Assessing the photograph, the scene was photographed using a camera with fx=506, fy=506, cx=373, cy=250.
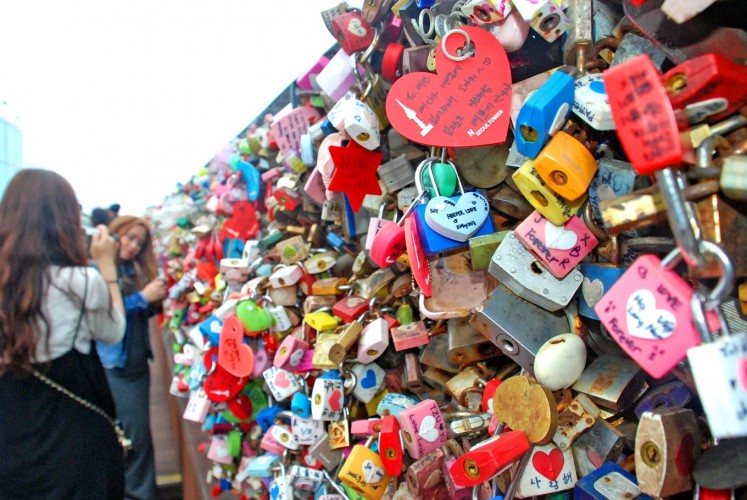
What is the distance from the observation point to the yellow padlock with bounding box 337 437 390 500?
2.25ft

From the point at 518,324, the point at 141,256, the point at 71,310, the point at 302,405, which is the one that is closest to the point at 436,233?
the point at 518,324

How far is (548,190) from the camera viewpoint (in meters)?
0.49

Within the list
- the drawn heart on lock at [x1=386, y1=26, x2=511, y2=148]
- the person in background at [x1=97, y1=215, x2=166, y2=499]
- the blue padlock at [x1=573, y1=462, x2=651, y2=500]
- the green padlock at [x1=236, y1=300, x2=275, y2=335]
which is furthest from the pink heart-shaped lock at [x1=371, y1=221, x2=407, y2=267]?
the person in background at [x1=97, y1=215, x2=166, y2=499]

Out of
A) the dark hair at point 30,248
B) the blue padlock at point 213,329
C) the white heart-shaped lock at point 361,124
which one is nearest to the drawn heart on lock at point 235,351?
the blue padlock at point 213,329

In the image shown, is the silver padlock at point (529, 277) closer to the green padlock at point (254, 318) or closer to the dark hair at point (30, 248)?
the green padlock at point (254, 318)

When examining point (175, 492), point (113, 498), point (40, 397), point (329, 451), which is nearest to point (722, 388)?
point (329, 451)

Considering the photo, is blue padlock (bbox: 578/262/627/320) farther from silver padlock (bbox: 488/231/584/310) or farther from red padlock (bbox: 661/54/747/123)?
red padlock (bbox: 661/54/747/123)

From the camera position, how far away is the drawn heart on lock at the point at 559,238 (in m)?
0.51

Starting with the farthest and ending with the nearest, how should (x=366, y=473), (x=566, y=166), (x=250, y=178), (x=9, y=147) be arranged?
(x=9, y=147), (x=250, y=178), (x=366, y=473), (x=566, y=166)

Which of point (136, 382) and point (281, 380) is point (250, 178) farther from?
point (136, 382)

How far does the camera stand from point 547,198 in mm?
498

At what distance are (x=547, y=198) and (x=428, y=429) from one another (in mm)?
314

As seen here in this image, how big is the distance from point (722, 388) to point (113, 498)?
131 cm

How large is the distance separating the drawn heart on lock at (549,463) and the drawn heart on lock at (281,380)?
0.51 meters
